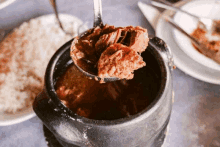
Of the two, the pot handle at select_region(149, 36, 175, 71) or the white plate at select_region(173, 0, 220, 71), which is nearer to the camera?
the pot handle at select_region(149, 36, 175, 71)

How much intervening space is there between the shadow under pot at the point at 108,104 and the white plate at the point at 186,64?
0.30 metres

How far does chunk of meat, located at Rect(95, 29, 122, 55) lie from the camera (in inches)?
18.5

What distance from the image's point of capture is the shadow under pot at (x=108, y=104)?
0.45m

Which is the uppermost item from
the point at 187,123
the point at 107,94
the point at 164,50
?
the point at 164,50

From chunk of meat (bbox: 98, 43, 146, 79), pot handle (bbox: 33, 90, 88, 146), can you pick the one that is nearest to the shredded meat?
chunk of meat (bbox: 98, 43, 146, 79)

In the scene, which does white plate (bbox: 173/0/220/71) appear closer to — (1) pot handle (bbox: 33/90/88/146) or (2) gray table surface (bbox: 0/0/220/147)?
(2) gray table surface (bbox: 0/0/220/147)

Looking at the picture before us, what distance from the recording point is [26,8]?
127 cm

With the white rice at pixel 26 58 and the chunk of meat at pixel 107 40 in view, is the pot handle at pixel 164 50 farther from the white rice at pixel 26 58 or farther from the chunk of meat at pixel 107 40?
the white rice at pixel 26 58

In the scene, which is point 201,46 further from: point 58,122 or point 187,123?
point 58,122

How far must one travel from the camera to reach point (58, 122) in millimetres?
470

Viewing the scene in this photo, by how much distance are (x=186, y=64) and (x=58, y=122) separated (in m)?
0.63

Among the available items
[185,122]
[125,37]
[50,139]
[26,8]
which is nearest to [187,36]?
[185,122]

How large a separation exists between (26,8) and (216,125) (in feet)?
4.07

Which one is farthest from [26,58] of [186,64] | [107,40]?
[186,64]
